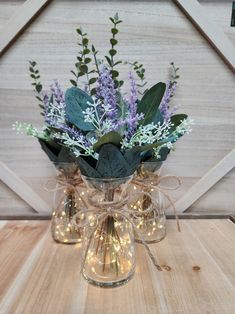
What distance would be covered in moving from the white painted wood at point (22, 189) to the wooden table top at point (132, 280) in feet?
0.36

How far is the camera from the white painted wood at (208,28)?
31.6 inches

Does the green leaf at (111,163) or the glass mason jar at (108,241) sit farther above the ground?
the green leaf at (111,163)

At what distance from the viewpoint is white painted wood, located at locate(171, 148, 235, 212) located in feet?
2.86

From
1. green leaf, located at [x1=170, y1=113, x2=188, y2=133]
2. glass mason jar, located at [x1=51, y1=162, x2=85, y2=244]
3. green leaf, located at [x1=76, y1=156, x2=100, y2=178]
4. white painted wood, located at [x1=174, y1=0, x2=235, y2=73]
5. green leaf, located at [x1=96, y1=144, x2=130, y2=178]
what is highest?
white painted wood, located at [x1=174, y1=0, x2=235, y2=73]

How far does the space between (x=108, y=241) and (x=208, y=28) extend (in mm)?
630

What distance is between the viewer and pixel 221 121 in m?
0.87

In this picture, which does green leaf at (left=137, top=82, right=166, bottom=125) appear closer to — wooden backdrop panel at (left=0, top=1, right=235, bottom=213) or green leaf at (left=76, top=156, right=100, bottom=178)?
green leaf at (left=76, top=156, right=100, bottom=178)

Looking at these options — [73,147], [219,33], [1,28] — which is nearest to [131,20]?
[219,33]

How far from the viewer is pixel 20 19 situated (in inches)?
31.6

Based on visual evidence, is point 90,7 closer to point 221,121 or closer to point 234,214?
point 221,121

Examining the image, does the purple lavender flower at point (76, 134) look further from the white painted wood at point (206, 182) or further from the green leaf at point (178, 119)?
the white painted wood at point (206, 182)

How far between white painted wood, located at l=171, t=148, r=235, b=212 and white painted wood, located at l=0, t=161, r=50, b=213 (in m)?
0.41

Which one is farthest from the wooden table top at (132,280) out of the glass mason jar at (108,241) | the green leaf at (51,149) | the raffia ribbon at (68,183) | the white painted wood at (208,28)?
the white painted wood at (208,28)

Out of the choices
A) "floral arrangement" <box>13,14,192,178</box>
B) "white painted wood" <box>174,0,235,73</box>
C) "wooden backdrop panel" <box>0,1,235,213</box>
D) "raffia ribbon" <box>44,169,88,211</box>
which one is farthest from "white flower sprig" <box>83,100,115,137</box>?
"white painted wood" <box>174,0,235,73</box>
